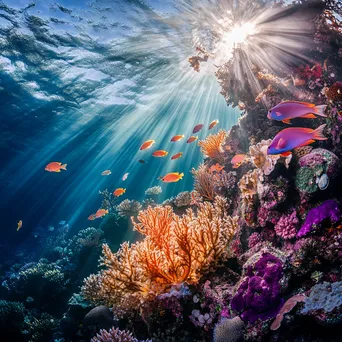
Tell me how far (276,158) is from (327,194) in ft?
3.04

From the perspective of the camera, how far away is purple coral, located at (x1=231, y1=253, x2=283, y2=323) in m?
2.52

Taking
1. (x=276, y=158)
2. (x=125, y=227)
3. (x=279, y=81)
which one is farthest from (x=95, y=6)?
(x=276, y=158)

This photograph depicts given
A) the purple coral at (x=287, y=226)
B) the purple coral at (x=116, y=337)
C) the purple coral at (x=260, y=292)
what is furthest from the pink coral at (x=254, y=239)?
the purple coral at (x=116, y=337)

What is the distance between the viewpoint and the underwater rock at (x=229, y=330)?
2561 mm

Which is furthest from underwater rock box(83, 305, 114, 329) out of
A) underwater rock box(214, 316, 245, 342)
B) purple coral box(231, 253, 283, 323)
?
purple coral box(231, 253, 283, 323)

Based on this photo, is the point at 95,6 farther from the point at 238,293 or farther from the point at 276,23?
the point at 238,293

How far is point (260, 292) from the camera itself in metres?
2.57

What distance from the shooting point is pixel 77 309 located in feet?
21.7

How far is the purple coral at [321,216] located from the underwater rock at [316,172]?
0.32m

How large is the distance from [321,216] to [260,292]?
4.49 feet

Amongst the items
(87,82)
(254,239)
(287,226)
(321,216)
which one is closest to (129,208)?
(254,239)

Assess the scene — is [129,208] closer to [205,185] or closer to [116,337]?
[205,185]

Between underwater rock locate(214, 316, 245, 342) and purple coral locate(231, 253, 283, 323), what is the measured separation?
92mm

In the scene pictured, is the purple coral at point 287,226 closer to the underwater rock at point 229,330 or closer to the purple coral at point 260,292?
the purple coral at point 260,292
